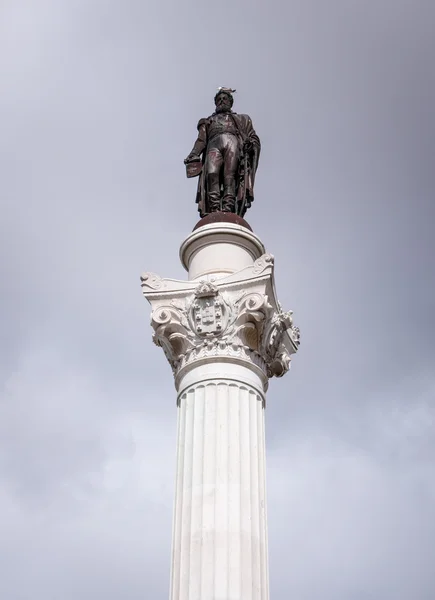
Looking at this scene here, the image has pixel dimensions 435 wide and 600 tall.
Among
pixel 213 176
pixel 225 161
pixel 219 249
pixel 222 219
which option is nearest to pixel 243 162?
pixel 225 161

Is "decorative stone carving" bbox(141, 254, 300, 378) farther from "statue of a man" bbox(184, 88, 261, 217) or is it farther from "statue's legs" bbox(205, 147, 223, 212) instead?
"statue of a man" bbox(184, 88, 261, 217)

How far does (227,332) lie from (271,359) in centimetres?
170

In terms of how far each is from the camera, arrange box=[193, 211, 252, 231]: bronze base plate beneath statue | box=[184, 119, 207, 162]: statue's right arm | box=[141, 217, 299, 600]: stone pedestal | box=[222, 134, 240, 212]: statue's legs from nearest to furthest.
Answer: box=[141, 217, 299, 600]: stone pedestal < box=[193, 211, 252, 231]: bronze base plate beneath statue < box=[222, 134, 240, 212]: statue's legs < box=[184, 119, 207, 162]: statue's right arm

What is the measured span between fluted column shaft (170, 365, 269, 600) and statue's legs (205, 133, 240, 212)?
666 centimetres

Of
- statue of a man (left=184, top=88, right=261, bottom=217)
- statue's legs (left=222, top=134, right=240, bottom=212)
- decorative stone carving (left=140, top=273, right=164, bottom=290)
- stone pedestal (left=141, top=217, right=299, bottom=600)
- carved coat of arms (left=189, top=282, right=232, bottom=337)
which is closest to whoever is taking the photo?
stone pedestal (left=141, top=217, right=299, bottom=600)

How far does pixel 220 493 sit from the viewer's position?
19.7m

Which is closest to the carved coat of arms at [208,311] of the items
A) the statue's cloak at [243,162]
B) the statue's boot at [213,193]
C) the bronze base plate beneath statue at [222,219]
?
the bronze base plate beneath statue at [222,219]

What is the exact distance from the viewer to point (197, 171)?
27.9 metres

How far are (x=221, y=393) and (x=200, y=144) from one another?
10061 millimetres

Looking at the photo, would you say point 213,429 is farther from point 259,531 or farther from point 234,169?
point 234,169

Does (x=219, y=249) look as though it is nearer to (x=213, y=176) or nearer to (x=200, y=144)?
(x=213, y=176)

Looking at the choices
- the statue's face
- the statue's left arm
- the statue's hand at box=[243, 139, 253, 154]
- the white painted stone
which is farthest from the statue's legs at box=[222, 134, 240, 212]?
the white painted stone

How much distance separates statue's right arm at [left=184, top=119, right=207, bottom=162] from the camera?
2808 cm

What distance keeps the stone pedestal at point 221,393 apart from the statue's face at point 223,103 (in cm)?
611
